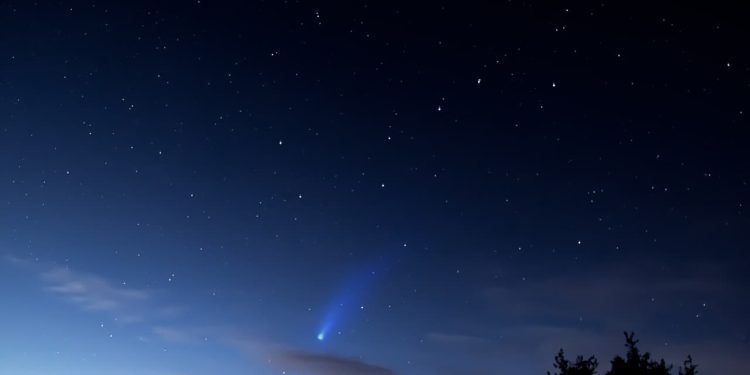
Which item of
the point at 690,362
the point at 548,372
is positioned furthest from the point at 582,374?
the point at 690,362

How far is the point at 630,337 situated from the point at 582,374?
4.69 feet

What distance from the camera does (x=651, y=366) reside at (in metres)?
13.3

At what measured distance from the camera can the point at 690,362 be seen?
42.7ft

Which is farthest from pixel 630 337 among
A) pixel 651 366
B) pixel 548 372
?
pixel 548 372

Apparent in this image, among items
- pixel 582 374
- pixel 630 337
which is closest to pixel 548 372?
pixel 582 374

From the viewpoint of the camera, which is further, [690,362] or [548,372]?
[548,372]

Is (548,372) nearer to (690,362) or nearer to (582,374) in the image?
(582,374)

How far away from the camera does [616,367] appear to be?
44.6 ft

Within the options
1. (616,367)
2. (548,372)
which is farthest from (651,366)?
(548,372)

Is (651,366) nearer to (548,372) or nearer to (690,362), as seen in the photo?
(690,362)

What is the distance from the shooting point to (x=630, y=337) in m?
13.5

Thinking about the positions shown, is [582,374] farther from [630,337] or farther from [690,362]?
[690,362]

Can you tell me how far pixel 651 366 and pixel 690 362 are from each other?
823 mm

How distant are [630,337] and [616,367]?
2.62 ft
